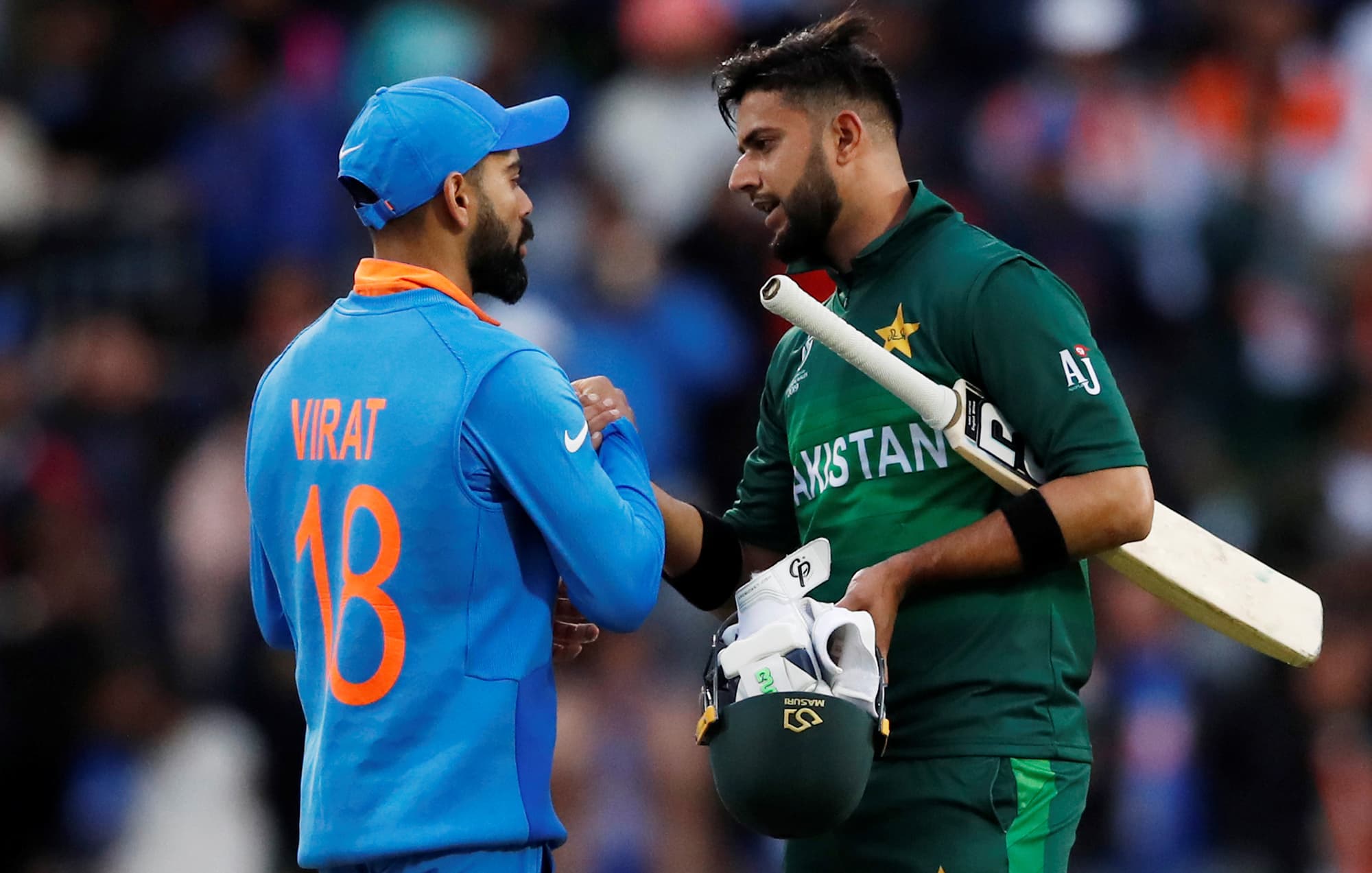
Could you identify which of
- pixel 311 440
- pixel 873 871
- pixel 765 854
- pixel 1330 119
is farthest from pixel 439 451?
pixel 1330 119

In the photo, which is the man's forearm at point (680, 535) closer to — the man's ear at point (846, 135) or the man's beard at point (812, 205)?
the man's beard at point (812, 205)

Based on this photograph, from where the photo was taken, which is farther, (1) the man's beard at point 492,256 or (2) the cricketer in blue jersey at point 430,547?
(1) the man's beard at point 492,256

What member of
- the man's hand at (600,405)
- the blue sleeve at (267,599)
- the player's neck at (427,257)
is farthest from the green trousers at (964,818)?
the player's neck at (427,257)

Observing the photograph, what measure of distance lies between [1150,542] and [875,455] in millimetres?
647

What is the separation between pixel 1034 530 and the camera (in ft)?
12.9

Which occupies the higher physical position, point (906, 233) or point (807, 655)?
point (906, 233)

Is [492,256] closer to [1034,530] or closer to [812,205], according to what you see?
[812,205]

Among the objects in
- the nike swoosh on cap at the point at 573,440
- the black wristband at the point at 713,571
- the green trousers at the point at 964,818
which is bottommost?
the green trousers at the point at 964,818

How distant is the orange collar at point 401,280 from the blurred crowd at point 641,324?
399 centimetres

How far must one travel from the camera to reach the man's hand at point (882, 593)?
3.88 metres

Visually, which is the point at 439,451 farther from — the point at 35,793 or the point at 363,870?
the point at 35,793

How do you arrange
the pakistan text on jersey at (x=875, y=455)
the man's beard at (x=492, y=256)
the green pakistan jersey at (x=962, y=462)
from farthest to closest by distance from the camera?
1. the pakistan text on jersey at (x=875, y=455)
2. the green pakistan jersey at (x=962, y=462)
3. the man's beard at (x=492, y=256)

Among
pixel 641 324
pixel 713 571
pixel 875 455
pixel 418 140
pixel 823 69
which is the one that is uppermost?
pixel 418 140

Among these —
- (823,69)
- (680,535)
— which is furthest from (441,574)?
(823,69)
